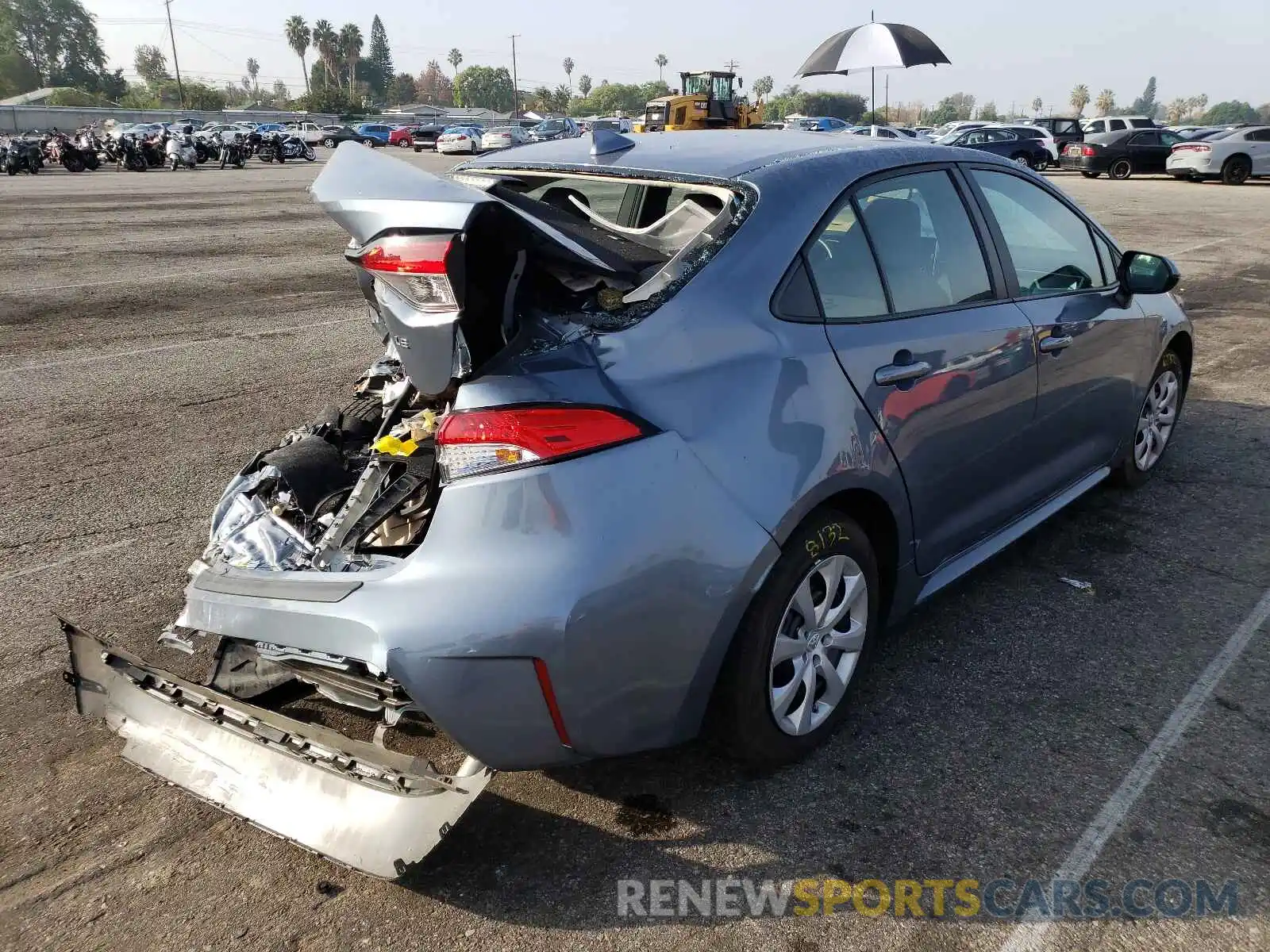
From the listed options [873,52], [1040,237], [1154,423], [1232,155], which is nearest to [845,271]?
[1040,237]

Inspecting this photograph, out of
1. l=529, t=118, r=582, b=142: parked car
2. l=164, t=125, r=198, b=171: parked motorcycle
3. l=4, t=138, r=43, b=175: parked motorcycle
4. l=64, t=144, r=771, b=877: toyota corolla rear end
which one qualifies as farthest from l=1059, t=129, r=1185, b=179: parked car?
l=4, t=138, r=43, b=175: parked motorcycle

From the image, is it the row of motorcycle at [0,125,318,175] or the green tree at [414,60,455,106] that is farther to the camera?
the green tree at [414,60,455,106]

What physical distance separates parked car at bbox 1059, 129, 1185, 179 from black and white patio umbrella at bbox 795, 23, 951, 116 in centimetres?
1382

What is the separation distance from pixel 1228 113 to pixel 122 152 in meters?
176

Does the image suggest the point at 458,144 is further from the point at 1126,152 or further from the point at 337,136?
the point at 1126,152

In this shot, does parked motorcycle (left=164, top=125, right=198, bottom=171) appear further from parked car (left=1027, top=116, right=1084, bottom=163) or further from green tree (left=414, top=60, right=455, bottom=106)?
green tree (left=414, top=60, right=455, bottom=106)

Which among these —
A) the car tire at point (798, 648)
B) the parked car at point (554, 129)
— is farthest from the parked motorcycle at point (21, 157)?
the car tire at point (798, 648)

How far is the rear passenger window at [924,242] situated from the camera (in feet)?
10.1

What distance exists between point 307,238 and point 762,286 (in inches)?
537

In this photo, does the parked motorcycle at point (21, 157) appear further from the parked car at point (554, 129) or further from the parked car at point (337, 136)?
the parked car at point (337, 136)

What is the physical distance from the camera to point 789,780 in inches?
111

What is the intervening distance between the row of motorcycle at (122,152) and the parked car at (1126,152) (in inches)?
1167

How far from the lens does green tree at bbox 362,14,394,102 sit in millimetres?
158875

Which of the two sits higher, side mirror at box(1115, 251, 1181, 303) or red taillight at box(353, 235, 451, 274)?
red taillight at box(353, 235, 451, 274)
